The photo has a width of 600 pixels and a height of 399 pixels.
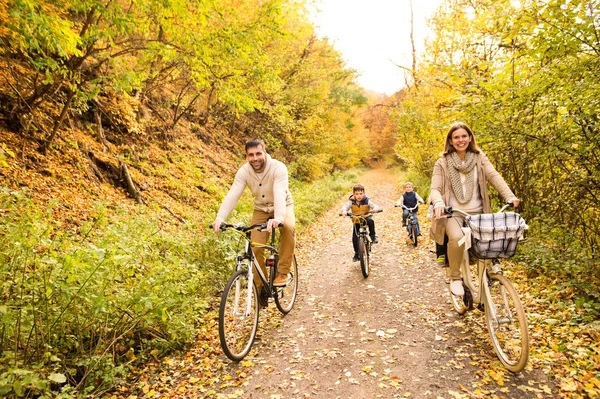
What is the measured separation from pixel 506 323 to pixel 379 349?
150 centimetres

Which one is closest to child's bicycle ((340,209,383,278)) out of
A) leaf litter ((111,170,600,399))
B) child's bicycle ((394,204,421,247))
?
leaf litter ((111,170,600,399))

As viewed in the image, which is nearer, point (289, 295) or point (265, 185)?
point (265, 185)

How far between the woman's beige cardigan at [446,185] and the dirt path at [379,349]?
4.51 ft

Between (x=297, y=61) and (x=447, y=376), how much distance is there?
17.6m

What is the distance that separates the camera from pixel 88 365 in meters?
3.38

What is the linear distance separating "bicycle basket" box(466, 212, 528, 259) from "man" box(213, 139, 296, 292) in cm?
229

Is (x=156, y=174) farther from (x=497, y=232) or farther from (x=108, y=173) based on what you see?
(x=497, y=232)

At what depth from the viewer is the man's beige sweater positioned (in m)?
4.65

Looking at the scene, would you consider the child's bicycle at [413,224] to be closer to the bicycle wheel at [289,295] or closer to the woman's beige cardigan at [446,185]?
the bicycle wheel at [289,295]

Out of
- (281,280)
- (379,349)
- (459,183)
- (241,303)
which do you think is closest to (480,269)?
(459,183)

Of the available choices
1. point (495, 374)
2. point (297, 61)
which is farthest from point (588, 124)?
point (297, 61)

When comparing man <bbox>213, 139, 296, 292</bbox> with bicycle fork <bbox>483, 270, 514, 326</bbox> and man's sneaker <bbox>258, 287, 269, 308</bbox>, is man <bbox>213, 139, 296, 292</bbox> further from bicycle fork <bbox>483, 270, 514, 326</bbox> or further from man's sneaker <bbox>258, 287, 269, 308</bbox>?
bicycle fork <bbox>483, 270, 514, 326</bbox>

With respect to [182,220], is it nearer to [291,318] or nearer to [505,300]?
[291,318]

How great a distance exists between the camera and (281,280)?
16.8 feet
